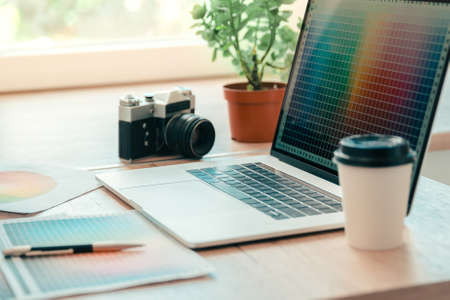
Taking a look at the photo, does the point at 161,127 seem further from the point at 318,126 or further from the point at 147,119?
the point at 318,126

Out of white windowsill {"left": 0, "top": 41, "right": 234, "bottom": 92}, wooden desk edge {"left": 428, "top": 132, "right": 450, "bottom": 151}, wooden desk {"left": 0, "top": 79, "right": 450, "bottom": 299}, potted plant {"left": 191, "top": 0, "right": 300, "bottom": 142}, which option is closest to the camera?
wooden desk {"left": 0, "top": 79, "right": 450, "bottom": 299}

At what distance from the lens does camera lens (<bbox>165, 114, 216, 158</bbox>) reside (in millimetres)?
1167

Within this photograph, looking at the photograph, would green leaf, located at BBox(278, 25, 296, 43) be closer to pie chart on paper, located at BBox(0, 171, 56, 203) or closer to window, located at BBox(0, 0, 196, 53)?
pie chart on paper, located at BBox(0, 171, 56, 203)

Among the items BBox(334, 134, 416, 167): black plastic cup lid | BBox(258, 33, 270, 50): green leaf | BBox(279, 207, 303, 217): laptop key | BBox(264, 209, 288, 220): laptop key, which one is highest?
BBox(258, 33, 270, 50): green leaf

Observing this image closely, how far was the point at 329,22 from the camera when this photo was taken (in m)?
1.08

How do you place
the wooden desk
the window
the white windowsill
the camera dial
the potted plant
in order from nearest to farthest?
1. the wooden desk
2. the camera dial
3. the potted plant
4. the white windowsill
5. the window

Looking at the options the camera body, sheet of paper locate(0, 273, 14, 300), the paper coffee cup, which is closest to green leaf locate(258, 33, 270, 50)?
the camera body

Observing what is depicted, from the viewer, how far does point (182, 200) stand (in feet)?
3.01

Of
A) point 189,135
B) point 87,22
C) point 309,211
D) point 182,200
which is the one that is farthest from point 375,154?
point 87,22

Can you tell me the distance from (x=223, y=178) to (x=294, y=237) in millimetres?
241

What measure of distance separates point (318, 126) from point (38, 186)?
1.36ft

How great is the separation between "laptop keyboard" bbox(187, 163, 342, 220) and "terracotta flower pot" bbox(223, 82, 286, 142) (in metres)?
0.25

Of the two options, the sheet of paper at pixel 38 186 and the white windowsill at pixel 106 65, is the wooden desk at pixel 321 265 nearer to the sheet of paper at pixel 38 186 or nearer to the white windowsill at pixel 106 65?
the sheet of paper at pixel 38 186

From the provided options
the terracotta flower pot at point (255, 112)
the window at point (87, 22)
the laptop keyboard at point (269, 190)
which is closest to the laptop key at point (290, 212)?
the laptop keyboard at point (269, 190)
